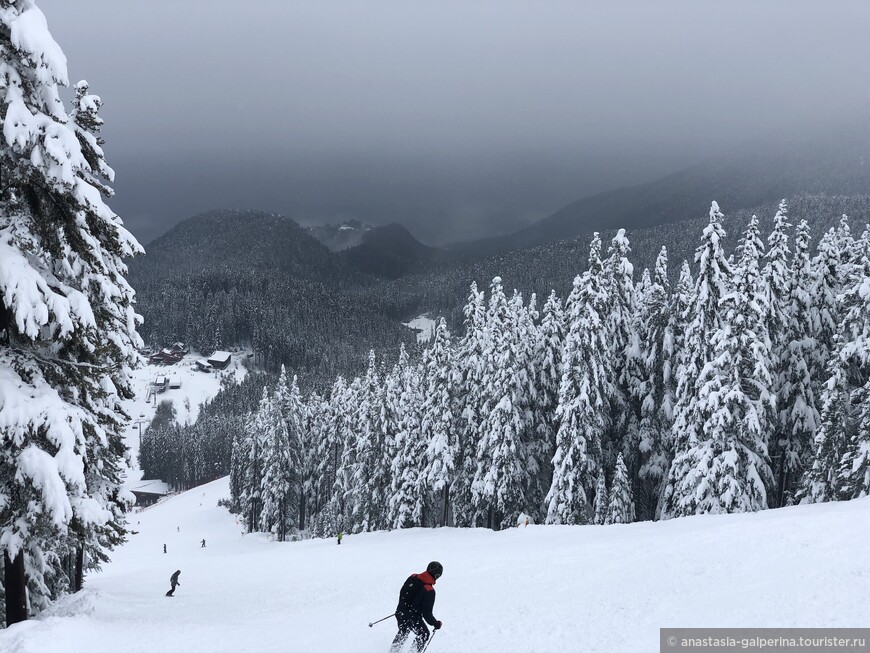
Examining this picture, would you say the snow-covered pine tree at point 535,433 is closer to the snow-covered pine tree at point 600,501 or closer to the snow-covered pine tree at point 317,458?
the snow-covered pine tree at point 600,501

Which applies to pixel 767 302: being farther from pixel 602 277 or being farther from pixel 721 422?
pixel 602 277

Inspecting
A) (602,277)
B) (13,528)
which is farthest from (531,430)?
(13,528)

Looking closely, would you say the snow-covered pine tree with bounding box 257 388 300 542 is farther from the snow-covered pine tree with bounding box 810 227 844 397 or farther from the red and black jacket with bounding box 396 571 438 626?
the red and black jacket with bounding box 396 571 438 626

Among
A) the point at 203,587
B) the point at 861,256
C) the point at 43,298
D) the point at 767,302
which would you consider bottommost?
the point at 203,587

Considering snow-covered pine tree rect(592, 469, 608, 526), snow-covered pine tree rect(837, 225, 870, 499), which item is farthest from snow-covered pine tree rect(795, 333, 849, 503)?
snow-covered pine tree rect(592, 469, 608, 526)

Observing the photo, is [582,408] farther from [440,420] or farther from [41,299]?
[41,299]

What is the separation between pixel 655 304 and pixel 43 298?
30623 mm

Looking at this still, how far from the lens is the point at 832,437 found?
2316 cm

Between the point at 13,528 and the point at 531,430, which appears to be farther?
the point at 531,430

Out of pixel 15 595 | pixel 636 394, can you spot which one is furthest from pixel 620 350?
pixel 15 595

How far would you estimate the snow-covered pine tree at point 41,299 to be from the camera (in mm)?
9117

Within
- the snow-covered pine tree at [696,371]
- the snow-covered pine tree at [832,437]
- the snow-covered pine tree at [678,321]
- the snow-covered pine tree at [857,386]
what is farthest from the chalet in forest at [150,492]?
the snow-covered pine tree at [857,386]

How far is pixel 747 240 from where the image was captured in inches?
1056

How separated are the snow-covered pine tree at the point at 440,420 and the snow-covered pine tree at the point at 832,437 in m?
19.9
